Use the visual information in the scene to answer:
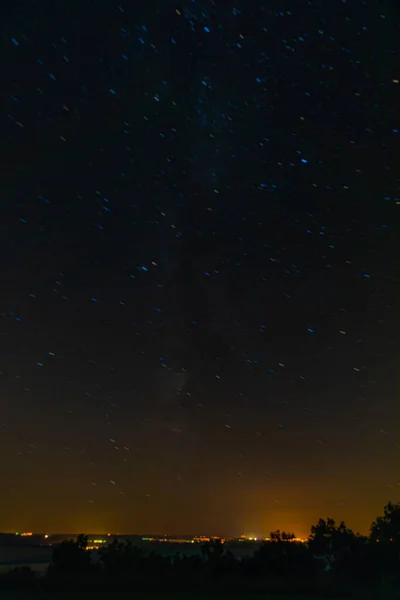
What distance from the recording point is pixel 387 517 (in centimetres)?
2314

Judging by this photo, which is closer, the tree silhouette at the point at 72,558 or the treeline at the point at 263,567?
the treeline at the point at 263,567

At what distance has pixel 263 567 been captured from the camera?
19.6m

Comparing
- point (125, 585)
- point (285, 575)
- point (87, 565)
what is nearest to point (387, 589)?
point (285, 575)

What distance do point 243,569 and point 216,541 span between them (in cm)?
119

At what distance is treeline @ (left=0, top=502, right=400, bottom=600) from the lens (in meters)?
17.2

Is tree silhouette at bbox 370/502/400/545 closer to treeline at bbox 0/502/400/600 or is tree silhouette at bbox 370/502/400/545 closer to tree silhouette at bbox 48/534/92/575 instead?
treeline at bbox 0/502/400/600

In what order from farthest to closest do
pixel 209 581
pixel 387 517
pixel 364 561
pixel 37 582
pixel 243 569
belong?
pixel 387 517 < pixel 364 561 < pixel 243 569 < pixel 209 581 < pixel 37 582

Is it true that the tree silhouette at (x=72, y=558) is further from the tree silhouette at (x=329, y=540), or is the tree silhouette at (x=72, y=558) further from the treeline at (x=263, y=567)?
the tree silhouette at (x=329, y=540)

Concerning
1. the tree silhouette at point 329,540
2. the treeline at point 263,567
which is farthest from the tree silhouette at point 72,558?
the tree silhouette at point 329,540

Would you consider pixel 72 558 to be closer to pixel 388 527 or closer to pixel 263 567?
pixel 263 567

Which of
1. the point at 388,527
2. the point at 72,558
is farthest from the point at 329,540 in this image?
the point at 72,558

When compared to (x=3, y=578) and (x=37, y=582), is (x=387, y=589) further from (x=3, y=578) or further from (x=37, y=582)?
(x=3, y=578)

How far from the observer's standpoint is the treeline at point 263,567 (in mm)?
17188

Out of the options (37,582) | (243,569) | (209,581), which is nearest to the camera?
(37,582)
